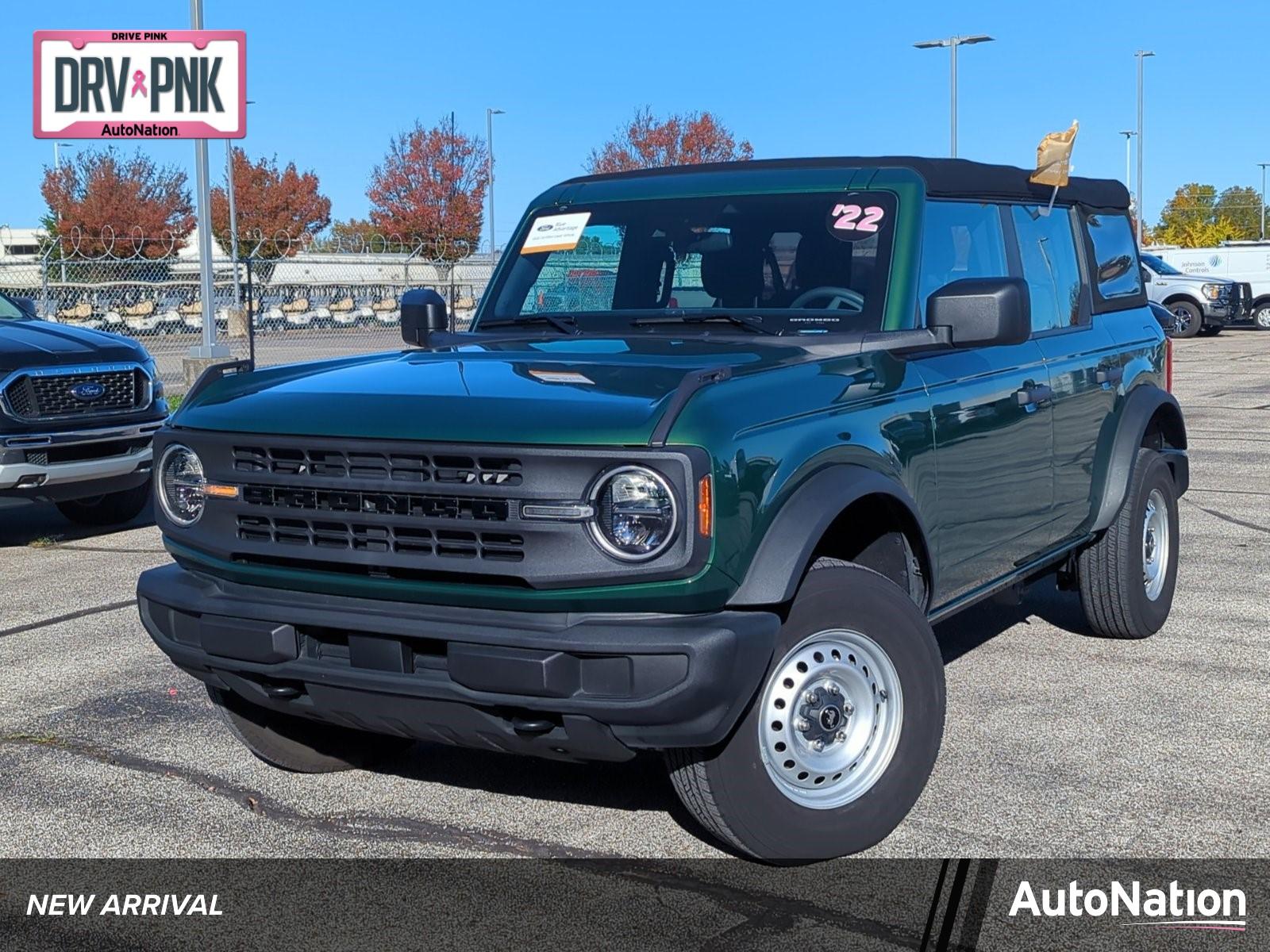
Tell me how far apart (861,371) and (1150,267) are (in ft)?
107

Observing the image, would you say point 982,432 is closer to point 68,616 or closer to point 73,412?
point 68,616

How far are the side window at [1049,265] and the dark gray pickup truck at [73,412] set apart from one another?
578 cm

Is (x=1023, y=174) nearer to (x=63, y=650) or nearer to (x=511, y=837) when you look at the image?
(x=511, y=837)

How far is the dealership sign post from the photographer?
16.0m

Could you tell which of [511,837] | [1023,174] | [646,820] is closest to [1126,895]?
[646,820]

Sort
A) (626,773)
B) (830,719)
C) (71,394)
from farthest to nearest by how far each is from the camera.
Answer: (71,394) → (626,773) → (830,719)

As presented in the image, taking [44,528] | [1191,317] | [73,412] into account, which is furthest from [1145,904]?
[1191,317]

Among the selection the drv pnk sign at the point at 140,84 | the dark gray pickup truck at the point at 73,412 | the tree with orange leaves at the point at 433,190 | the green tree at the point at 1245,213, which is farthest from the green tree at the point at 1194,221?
the dark gray pickup truck at the point at 73,412

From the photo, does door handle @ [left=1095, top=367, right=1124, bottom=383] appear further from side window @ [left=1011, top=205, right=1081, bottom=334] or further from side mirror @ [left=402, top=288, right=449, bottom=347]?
side mirror @ [left=402, top=288, right=449, bottom=347]

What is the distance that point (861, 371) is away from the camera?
173 inches

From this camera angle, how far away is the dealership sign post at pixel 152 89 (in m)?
16.0

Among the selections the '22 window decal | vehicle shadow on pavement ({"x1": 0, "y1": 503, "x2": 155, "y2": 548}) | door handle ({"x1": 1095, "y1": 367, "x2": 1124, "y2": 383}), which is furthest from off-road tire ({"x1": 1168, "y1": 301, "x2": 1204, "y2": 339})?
the '22 window decal

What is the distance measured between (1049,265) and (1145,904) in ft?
9.36

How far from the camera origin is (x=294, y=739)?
479 centimetres
